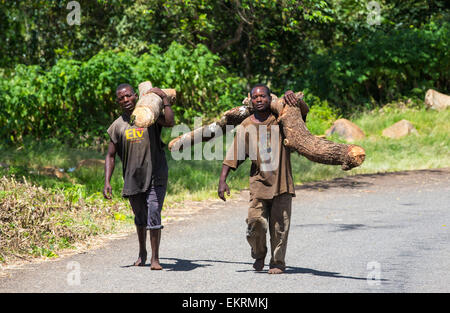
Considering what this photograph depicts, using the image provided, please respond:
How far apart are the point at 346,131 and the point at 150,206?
12.0m

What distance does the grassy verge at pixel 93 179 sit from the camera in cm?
891

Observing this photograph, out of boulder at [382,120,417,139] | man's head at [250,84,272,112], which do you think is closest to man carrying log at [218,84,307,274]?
man's head at [250,84,272,112]

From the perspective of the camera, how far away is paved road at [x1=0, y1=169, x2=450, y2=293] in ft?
21.7

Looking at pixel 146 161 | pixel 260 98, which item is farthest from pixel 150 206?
pixel 260 98

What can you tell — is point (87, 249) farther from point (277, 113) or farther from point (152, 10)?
point (152, 10)

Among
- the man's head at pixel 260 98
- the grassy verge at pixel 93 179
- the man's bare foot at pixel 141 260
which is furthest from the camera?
the grassy verge at pixel 93 179

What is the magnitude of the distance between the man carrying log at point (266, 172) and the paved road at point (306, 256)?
0.38m

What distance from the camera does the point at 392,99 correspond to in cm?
2155

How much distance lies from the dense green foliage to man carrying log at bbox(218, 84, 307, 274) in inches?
386

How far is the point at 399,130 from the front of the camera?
62.8 ft

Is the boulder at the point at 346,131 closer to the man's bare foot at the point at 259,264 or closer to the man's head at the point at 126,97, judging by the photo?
the man's bare foot at the point at 259,264

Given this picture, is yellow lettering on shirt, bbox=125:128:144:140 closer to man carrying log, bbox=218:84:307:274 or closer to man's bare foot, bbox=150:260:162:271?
man carrying log, bbox=218:84:307:274

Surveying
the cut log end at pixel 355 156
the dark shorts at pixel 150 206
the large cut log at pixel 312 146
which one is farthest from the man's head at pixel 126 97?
the cut log end at pixel 355 156

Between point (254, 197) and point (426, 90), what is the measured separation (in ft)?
51.6
